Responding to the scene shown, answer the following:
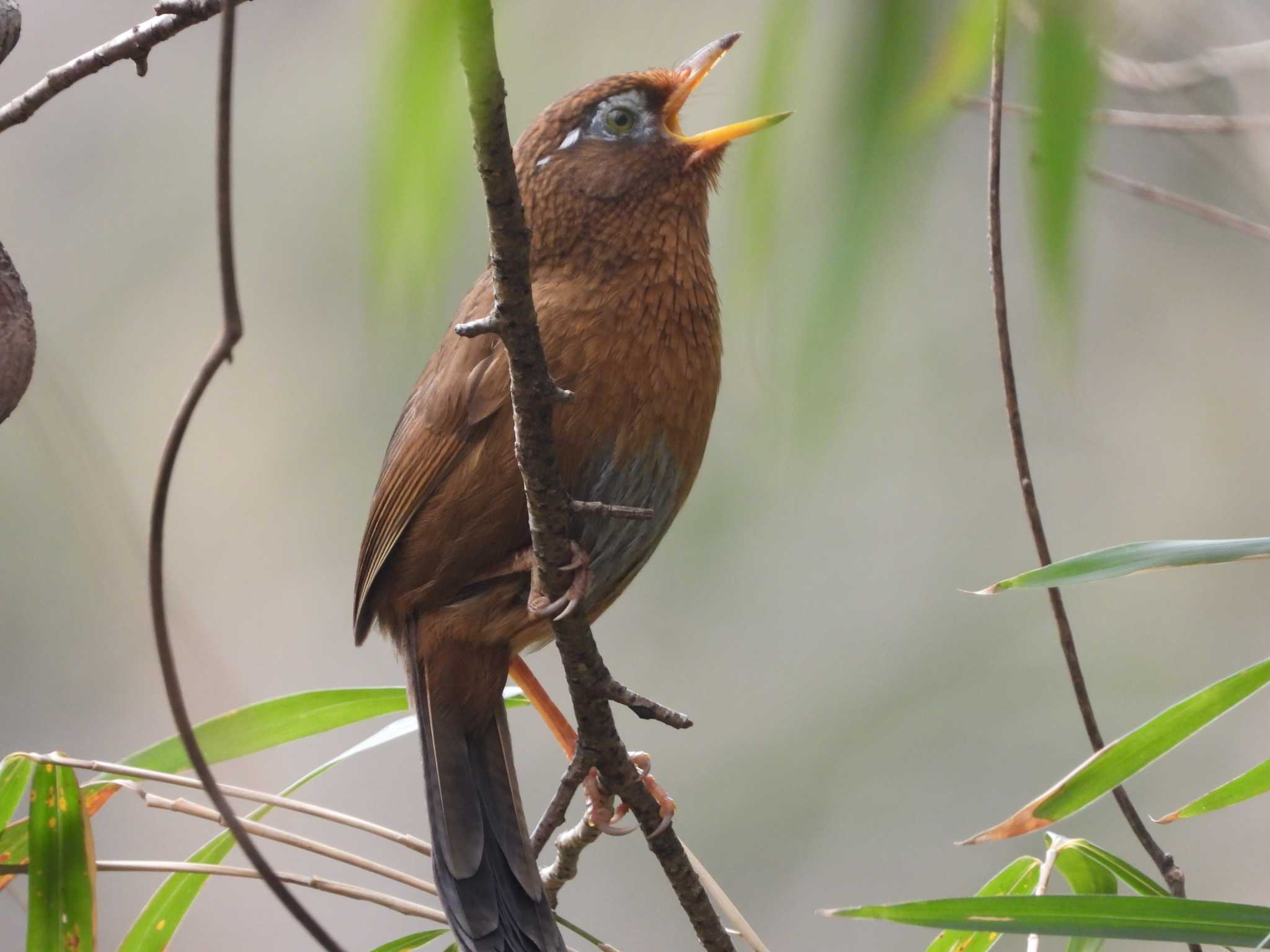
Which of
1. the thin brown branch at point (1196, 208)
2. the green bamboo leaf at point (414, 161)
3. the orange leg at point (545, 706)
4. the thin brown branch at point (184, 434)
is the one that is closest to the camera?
the green bamboo leaf at point (414, 161)

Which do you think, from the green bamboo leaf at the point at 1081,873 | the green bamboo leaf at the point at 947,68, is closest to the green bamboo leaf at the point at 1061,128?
the green bamboo leaf at the point at 947,68

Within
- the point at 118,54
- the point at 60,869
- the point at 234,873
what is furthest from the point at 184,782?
the point at 118,54

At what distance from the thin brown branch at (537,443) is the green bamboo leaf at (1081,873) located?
53cm

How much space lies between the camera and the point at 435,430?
226 cm

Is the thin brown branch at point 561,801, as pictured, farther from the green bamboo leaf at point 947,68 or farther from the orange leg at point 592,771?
the green bamboo leaf at point 947,68

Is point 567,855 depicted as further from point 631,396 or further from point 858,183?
point 858,183

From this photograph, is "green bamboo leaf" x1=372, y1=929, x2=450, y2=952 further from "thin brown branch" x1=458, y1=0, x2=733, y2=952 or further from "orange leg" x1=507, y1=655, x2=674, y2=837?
"thin brown branch" x1=458, y1=0, x2=733, y2=952

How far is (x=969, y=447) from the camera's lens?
20.4 feet

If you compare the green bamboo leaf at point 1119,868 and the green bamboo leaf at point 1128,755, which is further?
the green bamboo leaf at point 1119,868

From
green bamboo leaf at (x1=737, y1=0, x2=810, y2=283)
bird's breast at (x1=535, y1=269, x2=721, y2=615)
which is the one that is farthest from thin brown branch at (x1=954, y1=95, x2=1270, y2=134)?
green bamboo leaf at (x1=737, y1=0, x2=810, y2=283)

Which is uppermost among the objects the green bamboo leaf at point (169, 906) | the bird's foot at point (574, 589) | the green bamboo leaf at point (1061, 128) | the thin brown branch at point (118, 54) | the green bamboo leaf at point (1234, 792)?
the thin brown branch at point (118, 54)

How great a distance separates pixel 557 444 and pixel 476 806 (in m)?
0.69

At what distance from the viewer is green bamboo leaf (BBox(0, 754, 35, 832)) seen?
191cm

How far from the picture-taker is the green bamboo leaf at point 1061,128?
532mm
